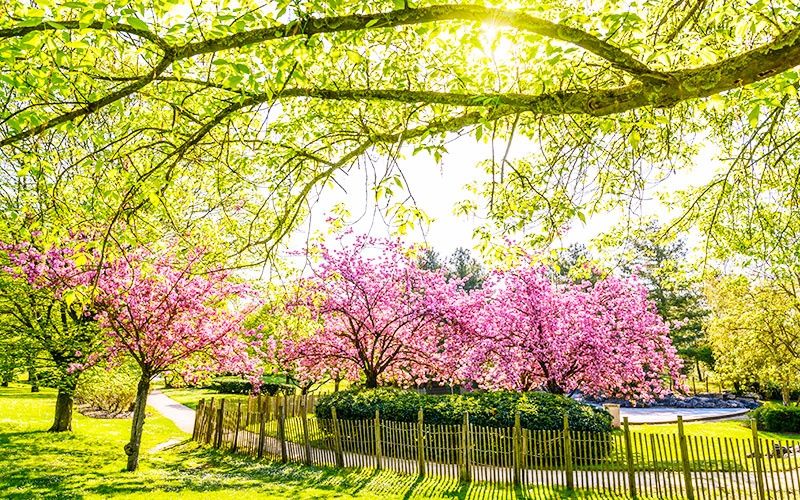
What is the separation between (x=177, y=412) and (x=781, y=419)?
28906 mm

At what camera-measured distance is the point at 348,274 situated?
1720cm

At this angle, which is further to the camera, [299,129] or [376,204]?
[299,129]

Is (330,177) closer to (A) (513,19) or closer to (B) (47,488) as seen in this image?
(A) (513,19)

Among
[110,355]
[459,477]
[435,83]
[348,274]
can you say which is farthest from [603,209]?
[110,355]

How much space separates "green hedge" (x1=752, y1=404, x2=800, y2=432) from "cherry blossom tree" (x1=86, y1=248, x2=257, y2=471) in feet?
67.7

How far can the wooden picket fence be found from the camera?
28.9 ft

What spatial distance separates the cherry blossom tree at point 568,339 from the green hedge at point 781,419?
21.5ft

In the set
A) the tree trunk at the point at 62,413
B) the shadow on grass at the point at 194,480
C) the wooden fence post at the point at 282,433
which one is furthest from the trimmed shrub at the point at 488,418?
the tree trunk at the point at 62,413

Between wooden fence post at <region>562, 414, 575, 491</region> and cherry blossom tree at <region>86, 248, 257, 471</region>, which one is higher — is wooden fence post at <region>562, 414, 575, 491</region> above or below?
below

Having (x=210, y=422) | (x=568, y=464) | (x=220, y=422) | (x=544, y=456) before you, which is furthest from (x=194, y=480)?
(x=568, y=464)

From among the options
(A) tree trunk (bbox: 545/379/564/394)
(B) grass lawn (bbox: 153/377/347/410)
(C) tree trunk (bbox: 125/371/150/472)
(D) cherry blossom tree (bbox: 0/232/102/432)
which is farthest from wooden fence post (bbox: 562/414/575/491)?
(B) grass lawn (bbox: 153/377/347/410)

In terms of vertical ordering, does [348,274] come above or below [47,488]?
above

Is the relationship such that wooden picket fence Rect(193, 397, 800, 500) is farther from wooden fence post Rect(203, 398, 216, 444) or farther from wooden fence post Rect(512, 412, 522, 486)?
wooden fence post Rect(203, 398, 216, 444)

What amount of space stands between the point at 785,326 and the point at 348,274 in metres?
16.4
